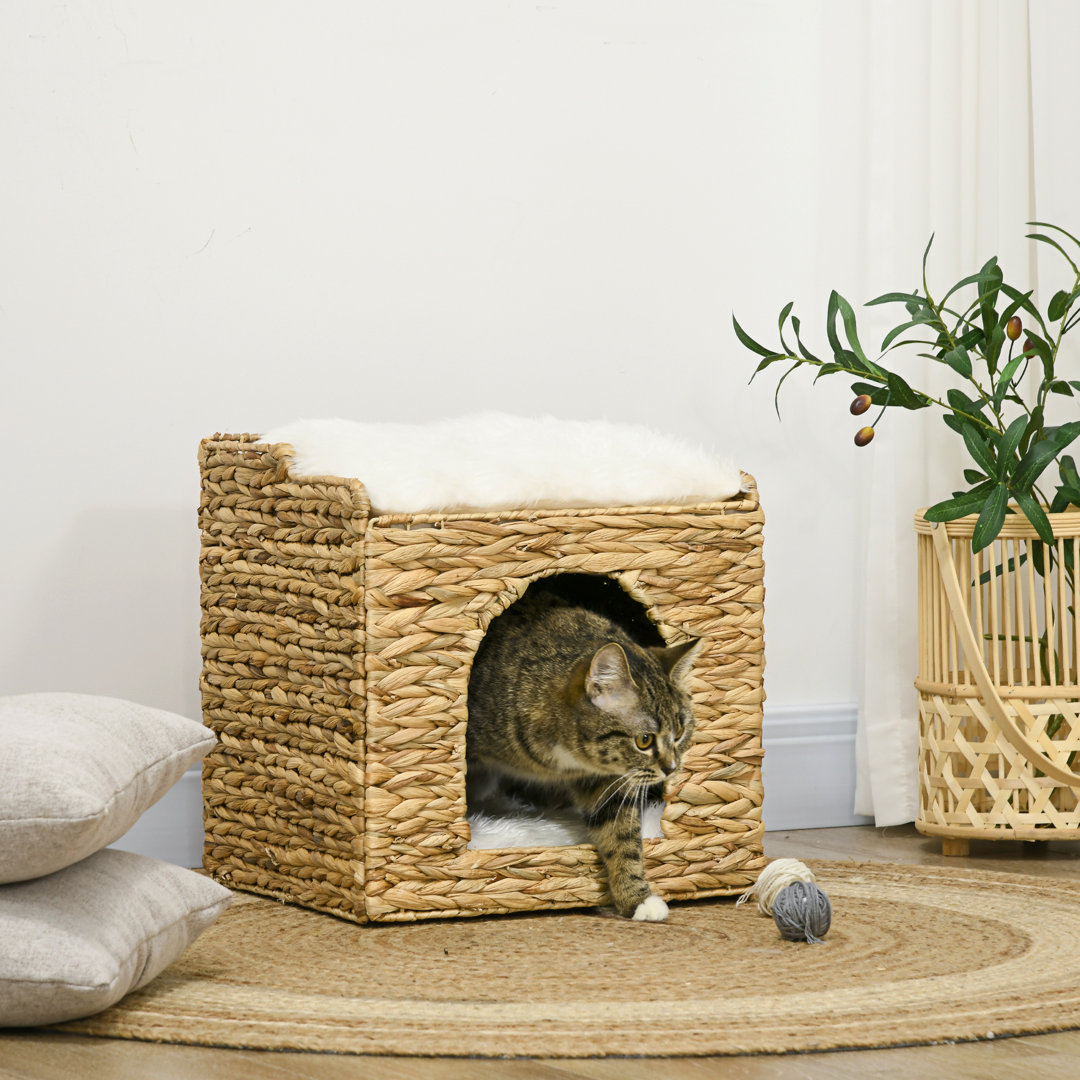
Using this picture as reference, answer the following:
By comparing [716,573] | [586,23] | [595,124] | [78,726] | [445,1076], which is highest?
[586,23]

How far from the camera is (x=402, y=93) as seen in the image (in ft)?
6.68

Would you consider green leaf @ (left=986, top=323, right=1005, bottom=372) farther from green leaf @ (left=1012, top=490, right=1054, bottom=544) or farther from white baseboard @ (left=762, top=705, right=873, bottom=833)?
white baseboard @ (left=762, top=705, right=873, bottom=833)

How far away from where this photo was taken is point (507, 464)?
158 centimetres

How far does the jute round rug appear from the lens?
1183 millimetres

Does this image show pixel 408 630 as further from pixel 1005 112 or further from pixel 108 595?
pixel 1005 112

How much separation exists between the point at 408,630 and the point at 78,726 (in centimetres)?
40

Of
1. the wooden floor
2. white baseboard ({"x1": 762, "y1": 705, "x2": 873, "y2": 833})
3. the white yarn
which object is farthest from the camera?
white baseboard ({"x1": 762, "y1": 705, "x2": 873, "y2": 833})

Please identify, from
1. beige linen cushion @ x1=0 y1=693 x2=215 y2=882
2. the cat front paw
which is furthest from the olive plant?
beige linen cushion @ x1=0 y1=693 x2=215 y2=882

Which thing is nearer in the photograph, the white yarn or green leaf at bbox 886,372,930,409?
the white yarn

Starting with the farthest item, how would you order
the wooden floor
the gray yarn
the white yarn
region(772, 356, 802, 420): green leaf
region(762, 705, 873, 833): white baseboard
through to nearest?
region(762, 705, 873, 833): white baseboard < region(772, 356, 802, 420): green leaf < the white yarn < the gray yarn < the wooden floor

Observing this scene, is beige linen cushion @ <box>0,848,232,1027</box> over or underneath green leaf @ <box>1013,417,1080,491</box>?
underneath

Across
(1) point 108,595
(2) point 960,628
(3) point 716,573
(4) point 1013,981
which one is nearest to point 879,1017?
(4) point 1013,981

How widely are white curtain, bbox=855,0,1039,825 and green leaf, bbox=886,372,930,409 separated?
0.22 metres

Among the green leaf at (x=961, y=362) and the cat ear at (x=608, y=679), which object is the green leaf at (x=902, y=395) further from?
the cat ear at (x=608, y=679)
